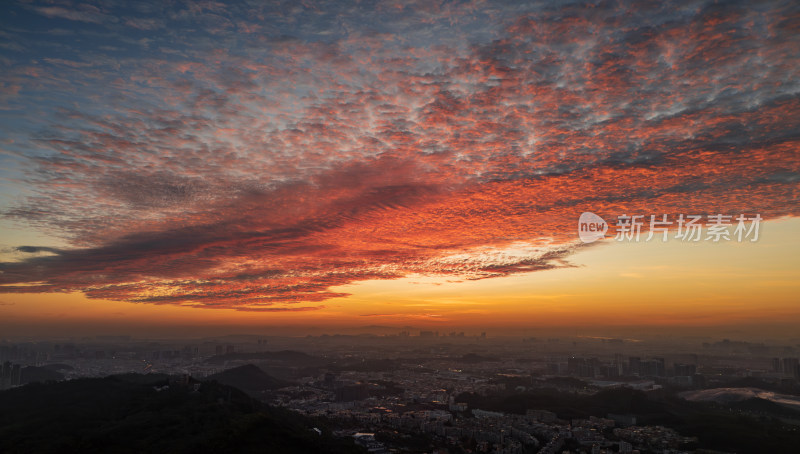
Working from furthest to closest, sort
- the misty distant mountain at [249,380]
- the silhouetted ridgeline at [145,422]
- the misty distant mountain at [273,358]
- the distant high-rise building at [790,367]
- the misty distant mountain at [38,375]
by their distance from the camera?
the misty distant mountain at [273,358], the distant high-rise building at [790,367], the misty distant mountain at [38,375], the misty distant mountain at [249,380], the silhouetted ridgeline at [145,422]

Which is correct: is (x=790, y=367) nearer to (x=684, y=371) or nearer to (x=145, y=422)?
(x=684, y=371)

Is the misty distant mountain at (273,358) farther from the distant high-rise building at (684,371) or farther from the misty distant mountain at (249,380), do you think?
the distant high-rise building at (684,371)

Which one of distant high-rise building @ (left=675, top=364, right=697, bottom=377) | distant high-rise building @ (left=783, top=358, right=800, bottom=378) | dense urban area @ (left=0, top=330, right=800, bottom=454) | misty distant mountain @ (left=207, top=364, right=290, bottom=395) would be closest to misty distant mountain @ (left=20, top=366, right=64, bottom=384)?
dense urban area @ (left=0, top=330, right=800, bottom=454)

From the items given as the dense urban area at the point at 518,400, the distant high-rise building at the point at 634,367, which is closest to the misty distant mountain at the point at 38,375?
the dense urban area at the point at 518,400

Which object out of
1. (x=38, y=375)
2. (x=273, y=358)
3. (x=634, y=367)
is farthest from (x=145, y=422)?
(x=273, y=358)

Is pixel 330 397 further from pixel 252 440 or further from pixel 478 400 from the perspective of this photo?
pixel 252 440
